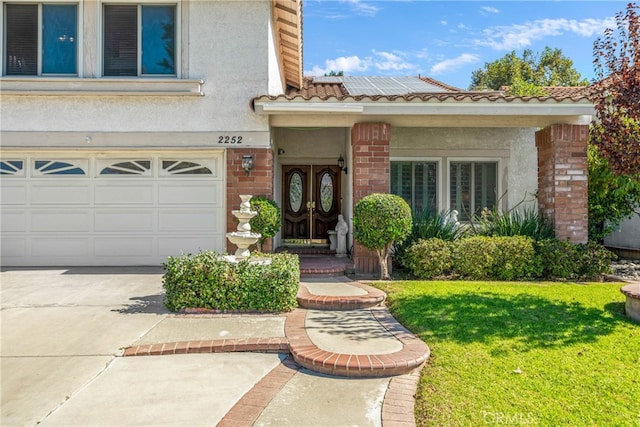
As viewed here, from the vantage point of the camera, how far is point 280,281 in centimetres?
645

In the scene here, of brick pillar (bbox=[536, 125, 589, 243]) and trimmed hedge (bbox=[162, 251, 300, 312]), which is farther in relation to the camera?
brick pillar (bbox=[536, 125, 589, 243])

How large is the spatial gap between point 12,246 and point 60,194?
171 centimetres

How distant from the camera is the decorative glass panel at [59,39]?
9.65 m

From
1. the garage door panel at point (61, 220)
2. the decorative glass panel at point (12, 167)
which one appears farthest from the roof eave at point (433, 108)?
the decorative glass panel at point (12, 167)

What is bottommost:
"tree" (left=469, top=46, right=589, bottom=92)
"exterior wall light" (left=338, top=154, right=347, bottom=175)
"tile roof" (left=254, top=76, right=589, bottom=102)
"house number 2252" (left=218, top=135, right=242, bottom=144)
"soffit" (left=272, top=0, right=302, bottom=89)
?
"exterior wall light" (left=338, top=154, right=347, bottom=175)

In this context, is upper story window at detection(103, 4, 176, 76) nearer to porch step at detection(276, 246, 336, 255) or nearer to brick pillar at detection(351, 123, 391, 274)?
brick pillar at detection(351, 123, 391, 274)

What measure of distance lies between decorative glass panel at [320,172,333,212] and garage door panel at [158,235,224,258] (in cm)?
460

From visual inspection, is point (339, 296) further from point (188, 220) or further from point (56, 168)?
point (56, 168)

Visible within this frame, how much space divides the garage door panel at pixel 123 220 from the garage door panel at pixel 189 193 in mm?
564

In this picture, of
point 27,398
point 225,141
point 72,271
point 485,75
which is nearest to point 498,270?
point 225,141

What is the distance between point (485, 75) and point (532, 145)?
23.5 metres

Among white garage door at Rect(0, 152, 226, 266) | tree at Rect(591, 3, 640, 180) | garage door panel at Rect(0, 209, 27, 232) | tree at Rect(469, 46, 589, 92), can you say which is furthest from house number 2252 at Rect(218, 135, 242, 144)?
tree at Rect(469, 46, 589, 92)

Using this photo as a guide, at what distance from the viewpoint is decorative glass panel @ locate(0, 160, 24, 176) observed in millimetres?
9859

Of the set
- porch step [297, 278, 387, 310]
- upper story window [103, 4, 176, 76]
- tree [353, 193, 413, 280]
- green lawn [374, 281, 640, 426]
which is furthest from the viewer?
upper story window [103, 4, 176, 76]
